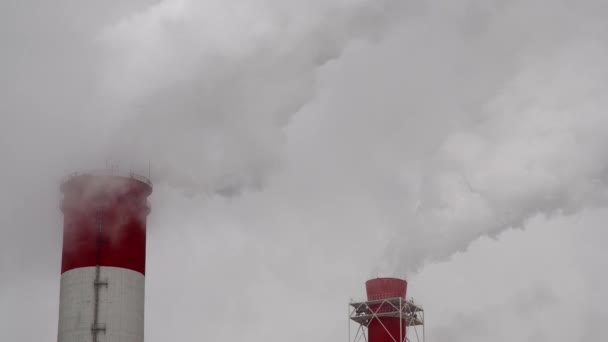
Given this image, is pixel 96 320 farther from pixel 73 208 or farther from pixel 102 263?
pixel 73 208

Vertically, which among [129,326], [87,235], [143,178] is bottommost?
[129,326]

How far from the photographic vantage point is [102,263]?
73938 millimetres

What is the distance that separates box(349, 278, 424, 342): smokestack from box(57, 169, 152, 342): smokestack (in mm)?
23123

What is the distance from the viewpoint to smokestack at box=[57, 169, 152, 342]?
239 feet

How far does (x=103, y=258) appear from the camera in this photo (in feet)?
243

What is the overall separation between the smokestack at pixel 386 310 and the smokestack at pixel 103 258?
2312cm

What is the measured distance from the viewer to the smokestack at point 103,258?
72.8 m

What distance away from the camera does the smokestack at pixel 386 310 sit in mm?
89875

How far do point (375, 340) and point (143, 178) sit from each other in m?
26.1

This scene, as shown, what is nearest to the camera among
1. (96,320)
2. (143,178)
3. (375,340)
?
(96,320)

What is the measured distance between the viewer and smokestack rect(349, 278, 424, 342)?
89.9 meters

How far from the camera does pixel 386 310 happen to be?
297ft

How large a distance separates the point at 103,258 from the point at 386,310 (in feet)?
90.6

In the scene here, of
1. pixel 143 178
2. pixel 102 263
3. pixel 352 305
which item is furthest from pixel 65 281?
pixel 352 305
